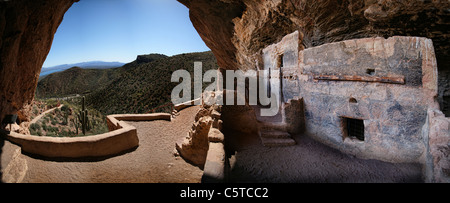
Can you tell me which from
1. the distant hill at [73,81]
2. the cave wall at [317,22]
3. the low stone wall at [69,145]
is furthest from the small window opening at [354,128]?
the distant hill at [73,81]

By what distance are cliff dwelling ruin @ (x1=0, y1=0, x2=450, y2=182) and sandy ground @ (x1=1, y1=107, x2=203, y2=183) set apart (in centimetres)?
172

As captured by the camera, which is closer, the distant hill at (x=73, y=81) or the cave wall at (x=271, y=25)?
the cave wall at (x=271, y=25)

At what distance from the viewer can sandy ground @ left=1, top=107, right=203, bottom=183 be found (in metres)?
4.87

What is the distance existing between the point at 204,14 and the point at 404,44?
9571 mm

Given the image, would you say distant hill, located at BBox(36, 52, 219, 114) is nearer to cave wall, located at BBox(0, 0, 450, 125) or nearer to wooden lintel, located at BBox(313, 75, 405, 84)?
cave wall, located at BBox(0, 0, 450, 125)

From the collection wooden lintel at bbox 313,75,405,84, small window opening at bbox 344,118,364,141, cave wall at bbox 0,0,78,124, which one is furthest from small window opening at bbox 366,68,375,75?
cave wall at bbox 0,0,78,124

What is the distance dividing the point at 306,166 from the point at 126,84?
2821 centimetres

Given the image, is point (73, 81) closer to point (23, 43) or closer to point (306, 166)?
point (23, 43)

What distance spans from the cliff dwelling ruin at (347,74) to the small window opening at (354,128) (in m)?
0.02

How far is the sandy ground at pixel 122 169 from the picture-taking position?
487 cm

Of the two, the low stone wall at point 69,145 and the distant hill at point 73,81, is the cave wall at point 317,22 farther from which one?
the distant hill at point 73,81

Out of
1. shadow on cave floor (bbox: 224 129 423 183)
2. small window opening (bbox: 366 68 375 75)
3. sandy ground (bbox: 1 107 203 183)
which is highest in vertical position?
small window opening (bbox: 366 68 375 75)

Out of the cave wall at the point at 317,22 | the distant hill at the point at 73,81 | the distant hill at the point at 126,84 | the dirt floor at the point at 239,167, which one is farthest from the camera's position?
the distant hill at the point at 73,81

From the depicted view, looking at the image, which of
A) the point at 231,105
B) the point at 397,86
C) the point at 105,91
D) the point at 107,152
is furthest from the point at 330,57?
the point at 105,91
